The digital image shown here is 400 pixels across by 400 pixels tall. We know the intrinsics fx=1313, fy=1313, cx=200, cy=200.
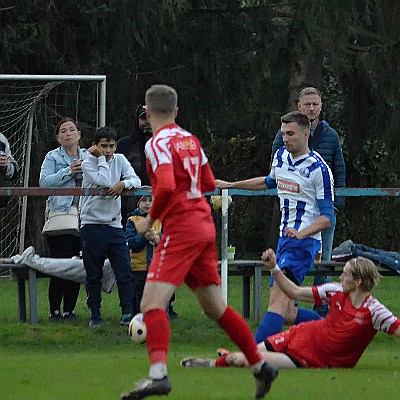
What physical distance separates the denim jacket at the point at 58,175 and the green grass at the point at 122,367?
48.1 inches

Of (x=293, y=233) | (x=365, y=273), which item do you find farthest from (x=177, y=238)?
Answer: (x=293, y=233)

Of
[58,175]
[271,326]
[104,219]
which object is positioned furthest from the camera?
[58,175]

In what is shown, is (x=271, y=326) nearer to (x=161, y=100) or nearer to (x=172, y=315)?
(x=161, y=100)

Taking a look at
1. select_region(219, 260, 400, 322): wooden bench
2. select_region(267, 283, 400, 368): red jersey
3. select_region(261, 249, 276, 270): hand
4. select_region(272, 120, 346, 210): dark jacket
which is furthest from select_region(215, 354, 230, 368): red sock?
select_region(272, 120, 346, 210): dark jacket

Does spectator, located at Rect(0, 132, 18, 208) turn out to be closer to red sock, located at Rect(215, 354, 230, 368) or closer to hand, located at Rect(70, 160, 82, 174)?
hand, located at Rect(70, 160, 82, 174)

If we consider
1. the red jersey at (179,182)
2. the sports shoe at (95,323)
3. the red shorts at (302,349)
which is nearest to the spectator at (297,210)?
the red shorts at (302,349)

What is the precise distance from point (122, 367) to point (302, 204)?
199cm

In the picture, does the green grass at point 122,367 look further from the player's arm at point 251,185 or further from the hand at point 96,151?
the hand at point 96,151

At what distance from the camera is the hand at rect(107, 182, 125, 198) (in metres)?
12.7

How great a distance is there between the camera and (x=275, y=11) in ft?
75.8

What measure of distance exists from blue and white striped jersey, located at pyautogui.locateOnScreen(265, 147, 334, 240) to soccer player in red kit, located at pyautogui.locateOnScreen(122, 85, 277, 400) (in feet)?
7.80

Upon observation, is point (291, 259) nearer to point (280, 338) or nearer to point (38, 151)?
point (280, 338)

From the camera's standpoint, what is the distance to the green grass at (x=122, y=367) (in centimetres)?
852

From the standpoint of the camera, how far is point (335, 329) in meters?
9.86
